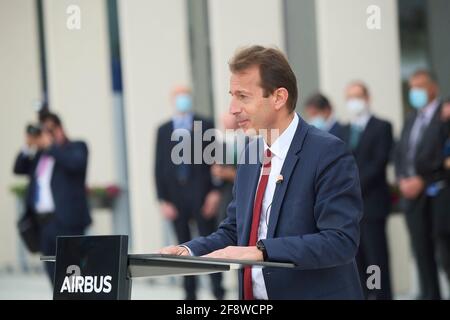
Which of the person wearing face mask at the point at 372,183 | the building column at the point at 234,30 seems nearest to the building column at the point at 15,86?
the building column at the point at 234,30

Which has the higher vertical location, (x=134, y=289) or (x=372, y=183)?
(x=372, y=183)

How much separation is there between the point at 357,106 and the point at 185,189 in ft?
5.83

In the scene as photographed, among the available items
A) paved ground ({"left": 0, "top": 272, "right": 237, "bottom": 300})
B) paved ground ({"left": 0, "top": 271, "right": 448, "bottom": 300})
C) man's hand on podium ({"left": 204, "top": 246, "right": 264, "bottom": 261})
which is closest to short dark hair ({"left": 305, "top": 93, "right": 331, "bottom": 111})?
paved ground ({"left": 0, "top": 271, "right": 448, "bottom": 300})

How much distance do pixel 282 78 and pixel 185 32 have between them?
7.31m

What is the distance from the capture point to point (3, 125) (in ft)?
44.1

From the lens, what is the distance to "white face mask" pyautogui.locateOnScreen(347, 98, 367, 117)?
8.52m

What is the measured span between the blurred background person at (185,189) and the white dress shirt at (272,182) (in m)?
5.42

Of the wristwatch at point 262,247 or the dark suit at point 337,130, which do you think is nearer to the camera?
the wristwatch at point 262,247

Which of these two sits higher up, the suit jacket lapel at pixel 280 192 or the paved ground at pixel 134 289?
the suit jacket lapel at pixel 280 192

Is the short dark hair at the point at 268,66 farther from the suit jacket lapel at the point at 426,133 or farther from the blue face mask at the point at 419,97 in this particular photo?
the blue face mask at the point at 419,97

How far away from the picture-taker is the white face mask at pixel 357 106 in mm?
8516

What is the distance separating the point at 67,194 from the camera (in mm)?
9141

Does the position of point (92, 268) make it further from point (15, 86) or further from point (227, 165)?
point (15, 86)

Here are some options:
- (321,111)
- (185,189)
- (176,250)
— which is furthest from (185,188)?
(176,250)
